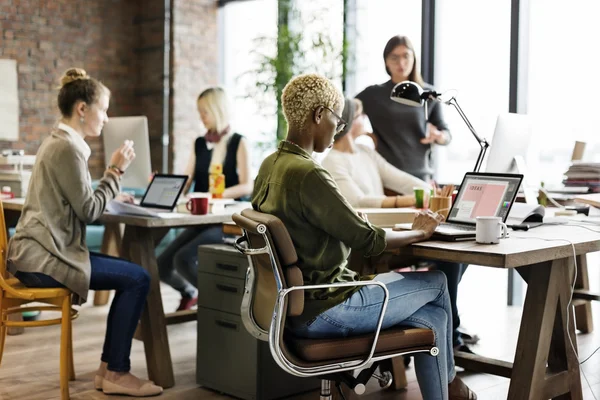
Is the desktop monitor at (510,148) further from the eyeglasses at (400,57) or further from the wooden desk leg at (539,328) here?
the eyeglasses at (400,57)

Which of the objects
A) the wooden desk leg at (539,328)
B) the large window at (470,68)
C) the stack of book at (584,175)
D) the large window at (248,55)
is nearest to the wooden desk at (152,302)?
the wooden desk leg at (539,328)

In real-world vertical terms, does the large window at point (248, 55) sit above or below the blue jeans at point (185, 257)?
above

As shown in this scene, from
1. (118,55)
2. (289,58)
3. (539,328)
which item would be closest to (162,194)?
(539,328)

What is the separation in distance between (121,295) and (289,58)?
3.61 metres

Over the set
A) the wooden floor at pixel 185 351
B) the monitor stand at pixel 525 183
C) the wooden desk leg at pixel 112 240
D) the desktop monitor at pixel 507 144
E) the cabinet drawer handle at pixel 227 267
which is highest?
the desktop monitor at pixel 507 144

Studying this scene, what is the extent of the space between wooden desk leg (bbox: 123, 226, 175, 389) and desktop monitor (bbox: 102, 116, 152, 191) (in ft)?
2.63

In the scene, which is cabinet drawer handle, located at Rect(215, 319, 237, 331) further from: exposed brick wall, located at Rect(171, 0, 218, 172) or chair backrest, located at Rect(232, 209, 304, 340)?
exposed brick wall, located at Rect(171, 0, 218, 172)

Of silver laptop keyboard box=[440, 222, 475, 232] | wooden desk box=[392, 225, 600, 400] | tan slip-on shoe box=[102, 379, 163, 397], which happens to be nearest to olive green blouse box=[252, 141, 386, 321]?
wooden desk box=[392, 225, 600, 400]

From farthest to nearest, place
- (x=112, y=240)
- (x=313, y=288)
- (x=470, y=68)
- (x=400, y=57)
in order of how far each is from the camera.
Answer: (x=470, y=68) < (x=112, y=240) < (x=400, y=57) < (x=313, y=288)

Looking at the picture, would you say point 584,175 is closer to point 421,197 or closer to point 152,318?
point 421,197

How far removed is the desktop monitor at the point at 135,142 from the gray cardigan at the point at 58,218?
1.05 m

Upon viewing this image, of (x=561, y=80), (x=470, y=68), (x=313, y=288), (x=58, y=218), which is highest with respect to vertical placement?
(x=470, y=68)

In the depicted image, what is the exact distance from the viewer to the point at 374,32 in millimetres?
6207

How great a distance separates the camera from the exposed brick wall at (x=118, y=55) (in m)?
7.08
